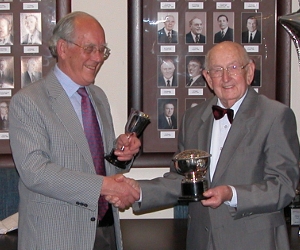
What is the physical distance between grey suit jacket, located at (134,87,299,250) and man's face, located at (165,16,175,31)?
119 centimetres

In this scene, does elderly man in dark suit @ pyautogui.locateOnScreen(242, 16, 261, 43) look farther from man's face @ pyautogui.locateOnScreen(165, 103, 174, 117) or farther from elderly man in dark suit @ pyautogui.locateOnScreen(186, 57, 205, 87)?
man's face @ pyautogui.locateOnScreen(165, 103, 174, 117)

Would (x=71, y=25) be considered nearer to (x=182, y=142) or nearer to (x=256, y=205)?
(x=182, y=142)

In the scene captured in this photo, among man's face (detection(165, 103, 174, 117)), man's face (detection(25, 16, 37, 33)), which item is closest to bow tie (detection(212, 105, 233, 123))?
man's face (detection(165, 103, 174, 117))

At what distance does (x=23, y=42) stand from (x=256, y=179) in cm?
176

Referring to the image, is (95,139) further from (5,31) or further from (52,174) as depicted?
(5,31)

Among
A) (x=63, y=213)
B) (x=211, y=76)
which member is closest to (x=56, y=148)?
(x=63, y=213)

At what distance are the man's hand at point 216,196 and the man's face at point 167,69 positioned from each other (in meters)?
→ 1.36

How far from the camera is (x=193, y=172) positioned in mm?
2076

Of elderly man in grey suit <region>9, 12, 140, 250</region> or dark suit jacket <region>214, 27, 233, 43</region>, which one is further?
dark suit jacket <region>214, 27, 233, 43</region>

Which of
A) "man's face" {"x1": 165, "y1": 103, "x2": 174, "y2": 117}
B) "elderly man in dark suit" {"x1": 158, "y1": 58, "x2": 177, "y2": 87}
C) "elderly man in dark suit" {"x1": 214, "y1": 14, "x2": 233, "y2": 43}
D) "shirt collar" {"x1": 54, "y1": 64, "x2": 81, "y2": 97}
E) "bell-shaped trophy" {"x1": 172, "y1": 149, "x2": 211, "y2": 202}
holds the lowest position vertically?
"bell-shaped trophy" {"x1": 172, "y1": 149, "x2": 211, "y2": 202}

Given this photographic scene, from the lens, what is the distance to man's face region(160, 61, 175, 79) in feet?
10.5

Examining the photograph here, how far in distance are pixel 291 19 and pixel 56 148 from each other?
110 centimetres

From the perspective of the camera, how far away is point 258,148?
2.05m

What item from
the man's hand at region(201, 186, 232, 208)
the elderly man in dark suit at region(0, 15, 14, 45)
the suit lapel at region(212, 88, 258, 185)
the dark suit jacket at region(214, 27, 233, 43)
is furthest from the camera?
the dark suit jacket at region(214, 27, 233, 43)
